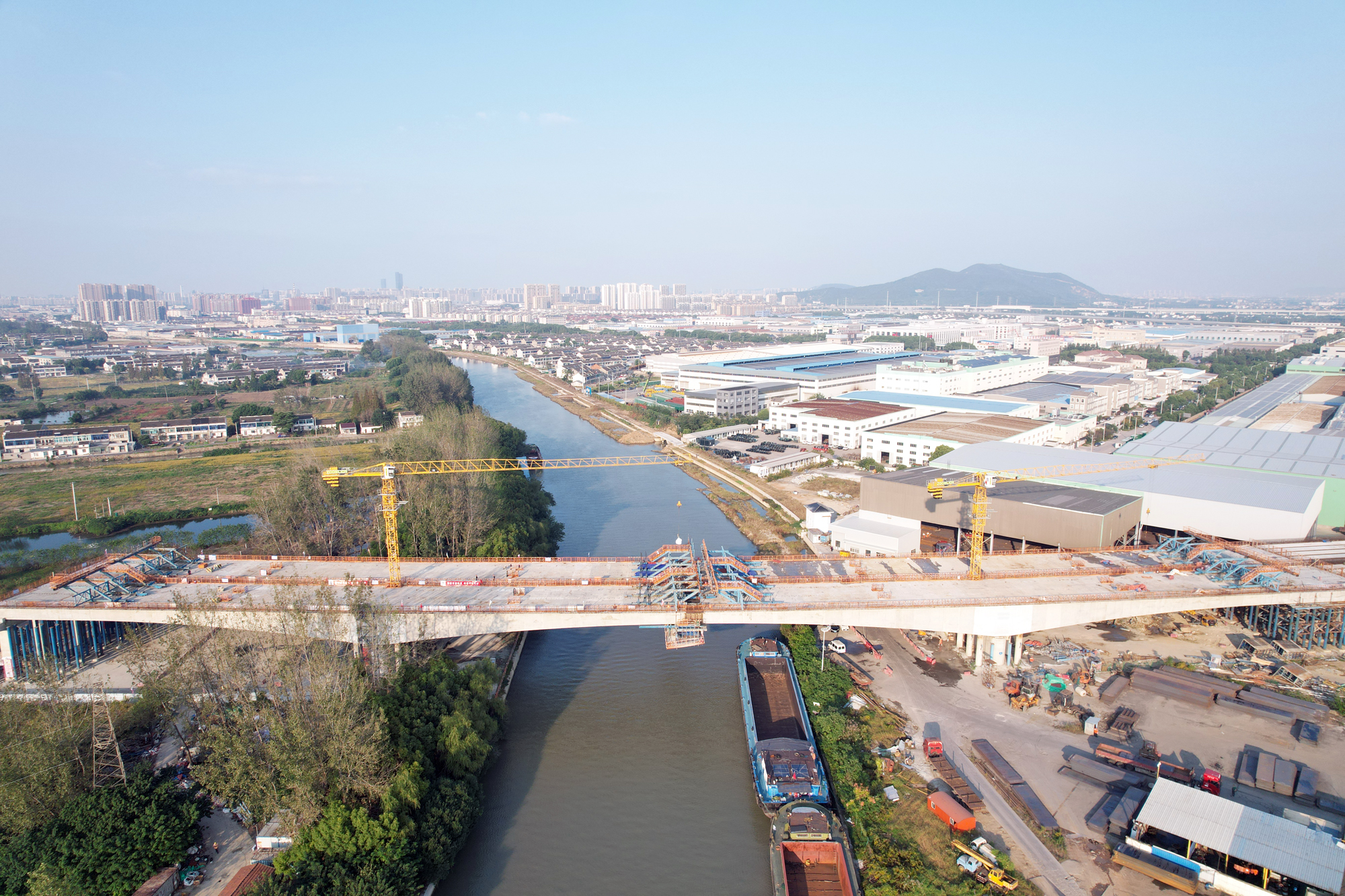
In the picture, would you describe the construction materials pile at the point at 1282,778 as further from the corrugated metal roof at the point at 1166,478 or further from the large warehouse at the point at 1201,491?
the corrugated metal roof at the point at 1166,478

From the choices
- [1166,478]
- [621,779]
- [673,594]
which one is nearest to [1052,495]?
[1166,478]

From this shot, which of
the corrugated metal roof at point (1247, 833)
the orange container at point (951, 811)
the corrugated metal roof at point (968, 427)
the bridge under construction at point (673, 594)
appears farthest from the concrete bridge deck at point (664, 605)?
the corrugated metal roof at point (968, 427)

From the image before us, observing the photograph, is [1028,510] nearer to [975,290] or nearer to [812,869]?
[812,869]

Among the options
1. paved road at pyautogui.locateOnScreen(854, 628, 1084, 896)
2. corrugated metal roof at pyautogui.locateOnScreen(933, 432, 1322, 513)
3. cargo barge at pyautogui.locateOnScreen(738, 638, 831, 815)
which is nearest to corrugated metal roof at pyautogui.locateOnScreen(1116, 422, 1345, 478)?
corrugated metal roof at pyautogui.locateOnScreen(933, 432, 1322, 513)

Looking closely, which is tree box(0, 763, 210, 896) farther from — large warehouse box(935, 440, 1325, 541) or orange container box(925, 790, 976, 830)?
large warehouse box(935, 440, 1325, 541)

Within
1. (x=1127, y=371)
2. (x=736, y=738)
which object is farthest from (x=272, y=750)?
(x=1127, y=371)

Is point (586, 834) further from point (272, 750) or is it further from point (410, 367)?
point (410, 367)
